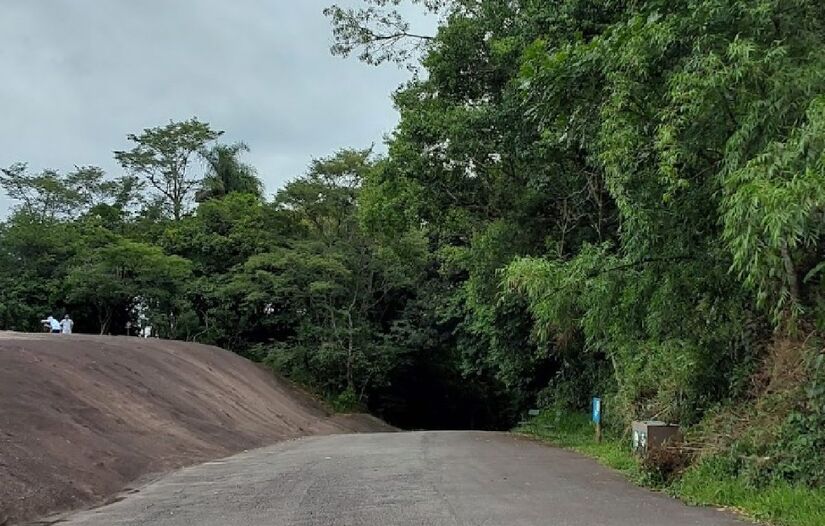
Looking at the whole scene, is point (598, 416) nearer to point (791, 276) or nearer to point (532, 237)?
point (532, 237)

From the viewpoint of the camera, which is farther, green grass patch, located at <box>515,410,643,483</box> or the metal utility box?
green grass patch, located at <box>515,410,643,483</box>

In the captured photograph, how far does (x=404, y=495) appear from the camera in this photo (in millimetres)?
9297

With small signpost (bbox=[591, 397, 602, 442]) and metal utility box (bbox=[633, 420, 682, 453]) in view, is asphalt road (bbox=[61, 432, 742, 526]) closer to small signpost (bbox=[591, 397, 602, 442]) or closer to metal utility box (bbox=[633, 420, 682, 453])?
metal utility box (bbox=[633, 420, 682, 453])

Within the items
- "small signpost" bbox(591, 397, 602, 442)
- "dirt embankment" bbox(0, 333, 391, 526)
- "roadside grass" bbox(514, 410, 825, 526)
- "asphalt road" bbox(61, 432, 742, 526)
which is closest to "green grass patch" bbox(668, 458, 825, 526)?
"roadside grass" bbox(514, 410, 825, 526)

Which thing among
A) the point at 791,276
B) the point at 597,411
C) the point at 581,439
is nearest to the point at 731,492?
the point at 791,276

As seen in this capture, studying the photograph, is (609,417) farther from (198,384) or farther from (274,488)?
(198,384)

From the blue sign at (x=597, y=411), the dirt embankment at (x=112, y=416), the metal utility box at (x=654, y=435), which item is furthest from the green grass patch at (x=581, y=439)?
the dirt embankment at (x=112, y=416)

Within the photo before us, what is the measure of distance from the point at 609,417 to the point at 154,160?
36197 mm

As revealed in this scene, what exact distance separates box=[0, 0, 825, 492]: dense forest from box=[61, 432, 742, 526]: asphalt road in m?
1.64

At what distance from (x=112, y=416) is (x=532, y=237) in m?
11.6

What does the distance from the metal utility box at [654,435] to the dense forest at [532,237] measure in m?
0.47

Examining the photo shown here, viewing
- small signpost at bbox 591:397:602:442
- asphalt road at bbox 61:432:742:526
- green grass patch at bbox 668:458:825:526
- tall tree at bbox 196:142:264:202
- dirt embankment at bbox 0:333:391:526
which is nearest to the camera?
green grass patch at bbox 668:458:825:526

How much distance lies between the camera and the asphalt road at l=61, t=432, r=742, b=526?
7844 millimetres

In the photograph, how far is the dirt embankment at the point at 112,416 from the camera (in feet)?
35.3
